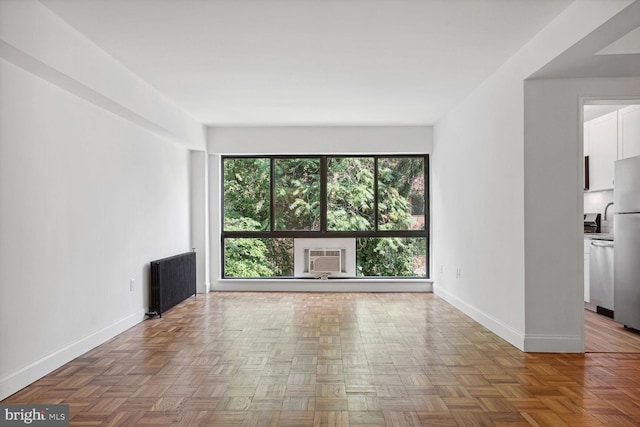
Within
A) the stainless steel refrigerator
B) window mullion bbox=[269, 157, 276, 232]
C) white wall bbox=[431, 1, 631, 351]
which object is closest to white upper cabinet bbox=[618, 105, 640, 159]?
the stainless steel refrigerator

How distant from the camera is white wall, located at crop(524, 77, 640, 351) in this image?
14.3 ft

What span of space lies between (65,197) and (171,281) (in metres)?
2.58

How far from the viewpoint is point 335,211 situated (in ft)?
27.5

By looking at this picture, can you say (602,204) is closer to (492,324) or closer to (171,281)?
(492,324)

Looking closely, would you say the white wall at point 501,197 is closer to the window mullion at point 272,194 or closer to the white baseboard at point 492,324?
the white baseboard at point 492,324

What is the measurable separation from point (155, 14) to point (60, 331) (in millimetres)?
2505

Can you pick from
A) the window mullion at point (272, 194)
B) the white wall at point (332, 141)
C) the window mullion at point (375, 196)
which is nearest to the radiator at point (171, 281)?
the window mullion at point (272, 194)

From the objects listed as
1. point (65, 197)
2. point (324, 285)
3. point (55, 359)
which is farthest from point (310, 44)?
point (324, 285)

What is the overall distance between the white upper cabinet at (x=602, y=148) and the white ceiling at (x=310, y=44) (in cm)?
196

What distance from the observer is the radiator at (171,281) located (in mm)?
6027

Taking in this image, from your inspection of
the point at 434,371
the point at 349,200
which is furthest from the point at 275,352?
the point at 349,200

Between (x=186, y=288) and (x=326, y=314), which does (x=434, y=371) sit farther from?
(x=186, y=288)

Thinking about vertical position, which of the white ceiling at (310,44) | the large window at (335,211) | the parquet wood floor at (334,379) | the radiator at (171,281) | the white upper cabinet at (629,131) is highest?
the white ceiling at (310,44)

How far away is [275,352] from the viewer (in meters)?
4.38
